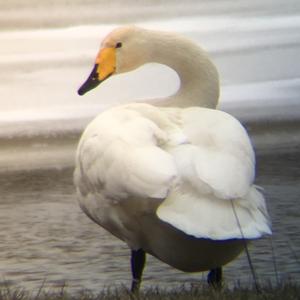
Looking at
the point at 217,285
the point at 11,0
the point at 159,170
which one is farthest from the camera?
the point at 11,0

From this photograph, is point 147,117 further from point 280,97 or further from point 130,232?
point 280,97

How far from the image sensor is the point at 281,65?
9.68m

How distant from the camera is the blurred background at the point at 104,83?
9445 mm

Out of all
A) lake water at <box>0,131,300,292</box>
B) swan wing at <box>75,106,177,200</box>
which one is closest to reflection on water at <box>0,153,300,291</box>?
lake water at <box>0,131,300,292</box>

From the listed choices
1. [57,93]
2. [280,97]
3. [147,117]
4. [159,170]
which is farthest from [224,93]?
[159,170]

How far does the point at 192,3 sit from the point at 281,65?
585mm

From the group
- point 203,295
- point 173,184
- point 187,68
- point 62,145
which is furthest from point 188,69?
point 203,295

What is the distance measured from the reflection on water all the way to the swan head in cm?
87

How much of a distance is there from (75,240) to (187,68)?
1.15m

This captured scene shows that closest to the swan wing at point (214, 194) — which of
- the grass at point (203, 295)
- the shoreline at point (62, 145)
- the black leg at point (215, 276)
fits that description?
the grass at point (203, 295)

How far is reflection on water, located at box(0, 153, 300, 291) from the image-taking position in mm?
8438

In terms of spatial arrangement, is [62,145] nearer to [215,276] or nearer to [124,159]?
[215,276]

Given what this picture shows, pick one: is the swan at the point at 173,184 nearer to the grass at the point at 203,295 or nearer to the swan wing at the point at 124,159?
the swan wing at the point at 124,159

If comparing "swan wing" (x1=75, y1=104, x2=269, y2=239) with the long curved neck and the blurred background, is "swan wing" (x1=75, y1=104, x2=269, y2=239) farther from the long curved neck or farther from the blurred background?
the blurred background
